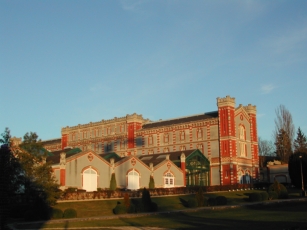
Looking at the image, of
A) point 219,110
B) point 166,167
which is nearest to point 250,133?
point 219,110

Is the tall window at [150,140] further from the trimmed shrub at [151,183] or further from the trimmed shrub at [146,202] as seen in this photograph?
the trimmed shrub at [146,202]

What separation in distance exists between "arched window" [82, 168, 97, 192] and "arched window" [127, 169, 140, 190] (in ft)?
17.9

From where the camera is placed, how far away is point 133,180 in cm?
5547

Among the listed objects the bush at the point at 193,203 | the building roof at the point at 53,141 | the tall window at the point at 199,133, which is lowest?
the bush at the point at 193,203

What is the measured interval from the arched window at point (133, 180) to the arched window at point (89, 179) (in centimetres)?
545

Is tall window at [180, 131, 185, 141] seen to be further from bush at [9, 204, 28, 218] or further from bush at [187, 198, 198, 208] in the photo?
bush at [9, 204, 28, 218]

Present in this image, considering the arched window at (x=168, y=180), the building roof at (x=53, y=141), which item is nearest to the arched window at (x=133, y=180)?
the arched window at (x=168, y=180)

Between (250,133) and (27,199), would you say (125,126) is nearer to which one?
(250,133)

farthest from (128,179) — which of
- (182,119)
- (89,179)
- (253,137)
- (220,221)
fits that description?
(220,221)

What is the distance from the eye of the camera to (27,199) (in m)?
35.7

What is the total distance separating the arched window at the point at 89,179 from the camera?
50.2 m

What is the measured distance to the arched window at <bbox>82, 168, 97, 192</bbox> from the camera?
5022cm

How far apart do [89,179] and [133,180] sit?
22.5ft

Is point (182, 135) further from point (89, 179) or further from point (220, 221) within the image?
point (220, 221)
